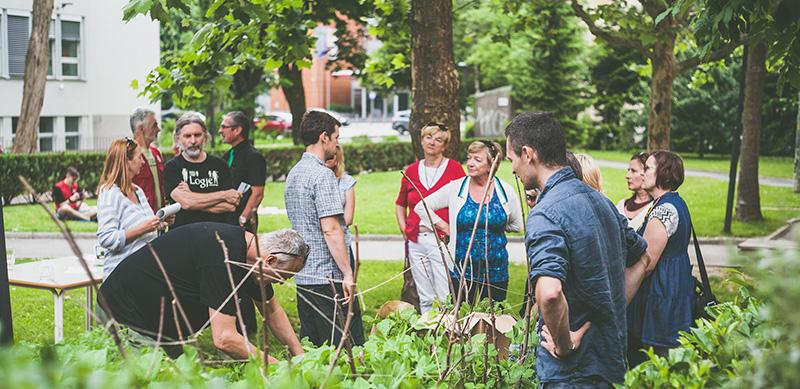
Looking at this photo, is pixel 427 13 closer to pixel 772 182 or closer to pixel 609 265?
pixel 609 265

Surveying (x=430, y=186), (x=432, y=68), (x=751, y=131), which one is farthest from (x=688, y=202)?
(x=430, y=186)

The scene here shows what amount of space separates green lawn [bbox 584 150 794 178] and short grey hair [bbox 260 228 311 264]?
88.1ft

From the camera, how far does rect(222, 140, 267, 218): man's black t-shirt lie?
8.12 metres

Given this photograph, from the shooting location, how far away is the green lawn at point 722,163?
29664 millimetres

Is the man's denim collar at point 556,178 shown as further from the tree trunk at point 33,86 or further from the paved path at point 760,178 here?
the paved path at point 760,178

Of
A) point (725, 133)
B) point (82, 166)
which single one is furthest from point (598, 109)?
point (82, 166)

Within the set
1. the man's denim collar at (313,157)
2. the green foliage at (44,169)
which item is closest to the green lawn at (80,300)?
the man's denim collar at (313,157)

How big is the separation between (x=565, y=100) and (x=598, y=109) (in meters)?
2.59

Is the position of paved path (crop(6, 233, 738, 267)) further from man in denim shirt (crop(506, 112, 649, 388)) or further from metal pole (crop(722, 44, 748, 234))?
man in denim shirt (crop(506, 112, 649, 388))

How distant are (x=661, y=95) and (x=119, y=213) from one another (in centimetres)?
844

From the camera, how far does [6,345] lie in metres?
2.16

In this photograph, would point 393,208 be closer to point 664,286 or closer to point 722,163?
point 664,286

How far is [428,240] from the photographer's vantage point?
24.8 feet

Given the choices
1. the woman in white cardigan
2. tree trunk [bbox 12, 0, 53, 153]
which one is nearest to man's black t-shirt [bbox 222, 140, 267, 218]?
the woman in white cardigan
